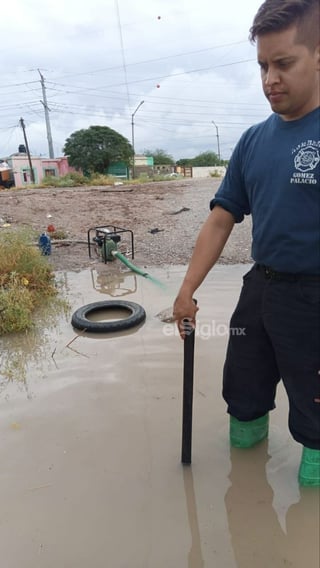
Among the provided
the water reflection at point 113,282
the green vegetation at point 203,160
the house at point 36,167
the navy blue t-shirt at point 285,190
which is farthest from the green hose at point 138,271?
the green vegetation at point 203,160

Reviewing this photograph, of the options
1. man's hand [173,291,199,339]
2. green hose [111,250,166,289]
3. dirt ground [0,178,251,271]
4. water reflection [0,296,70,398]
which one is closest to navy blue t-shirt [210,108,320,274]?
man's hand [173,291,199,339]

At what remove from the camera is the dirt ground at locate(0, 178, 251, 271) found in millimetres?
6973

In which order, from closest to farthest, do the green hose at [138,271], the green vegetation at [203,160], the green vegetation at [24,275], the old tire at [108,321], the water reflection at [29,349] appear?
the water reflection at [29,349]
the old tire at [108,321]
the green vegetation at [24,275]
the green hose at [138,271]
the green vegetation at [203,160]

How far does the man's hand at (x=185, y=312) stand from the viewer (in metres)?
1.78

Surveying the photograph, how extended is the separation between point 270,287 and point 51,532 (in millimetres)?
1327

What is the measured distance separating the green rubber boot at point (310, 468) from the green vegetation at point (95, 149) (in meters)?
35.4

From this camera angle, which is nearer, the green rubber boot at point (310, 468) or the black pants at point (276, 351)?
the black pants at point (276, 351)

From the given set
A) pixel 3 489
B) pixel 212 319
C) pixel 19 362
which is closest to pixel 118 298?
pixel 212 319

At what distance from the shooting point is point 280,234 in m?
1.51

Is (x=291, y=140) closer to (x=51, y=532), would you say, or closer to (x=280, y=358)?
(x=280, y=358)

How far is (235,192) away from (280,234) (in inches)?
12.8

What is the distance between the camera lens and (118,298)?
498 cm

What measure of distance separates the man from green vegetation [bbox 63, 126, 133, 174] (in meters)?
35.1

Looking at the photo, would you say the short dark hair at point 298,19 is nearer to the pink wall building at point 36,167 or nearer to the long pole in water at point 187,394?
the long pole in water at point 187,394
